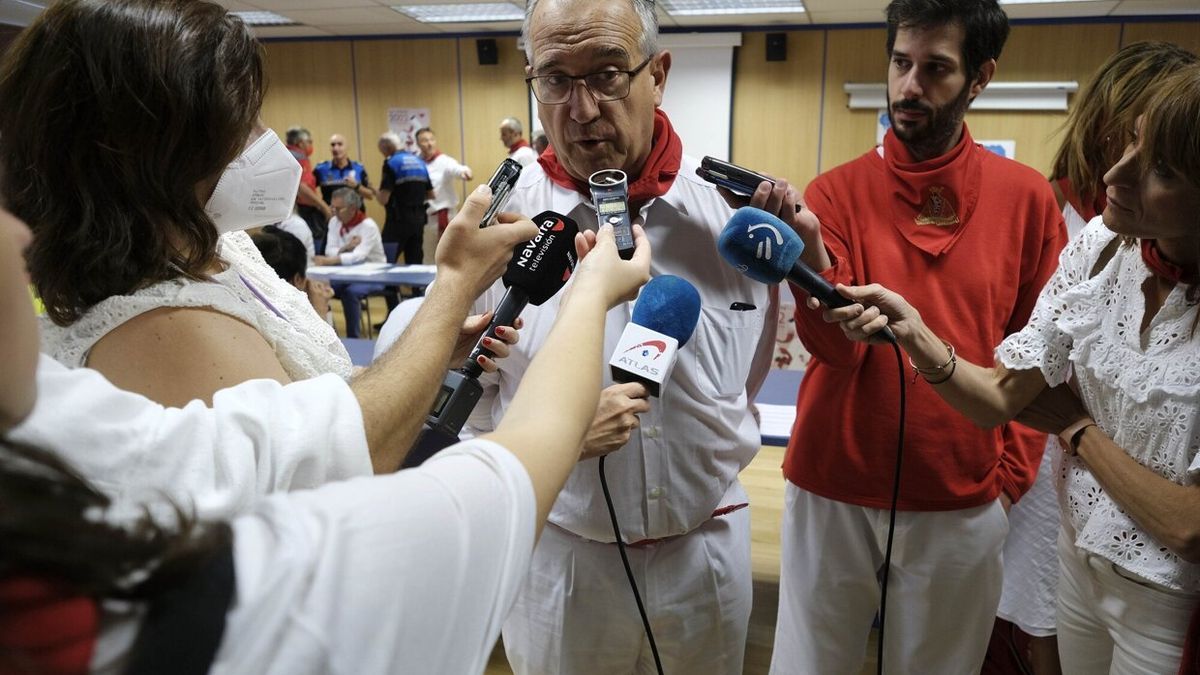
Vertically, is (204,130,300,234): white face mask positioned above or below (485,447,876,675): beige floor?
above

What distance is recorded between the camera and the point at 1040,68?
7664 mm

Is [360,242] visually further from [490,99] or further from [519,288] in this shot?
[519,288]

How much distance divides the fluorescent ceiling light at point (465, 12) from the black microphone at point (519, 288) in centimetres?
701

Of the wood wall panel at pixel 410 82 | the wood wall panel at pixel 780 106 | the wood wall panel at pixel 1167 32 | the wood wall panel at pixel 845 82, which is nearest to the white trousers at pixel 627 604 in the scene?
the wood wall panel at pixel 845 82

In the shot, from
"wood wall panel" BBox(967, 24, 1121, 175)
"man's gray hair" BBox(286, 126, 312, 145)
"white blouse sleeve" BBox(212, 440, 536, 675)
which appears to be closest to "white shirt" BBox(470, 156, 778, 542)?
"white blouse sleeve" BBox(212, 440, 536, 675)

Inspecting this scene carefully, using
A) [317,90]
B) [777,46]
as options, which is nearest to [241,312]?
[777,46]

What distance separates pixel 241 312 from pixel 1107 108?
2.08m

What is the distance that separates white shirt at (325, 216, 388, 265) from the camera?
19.8 feet

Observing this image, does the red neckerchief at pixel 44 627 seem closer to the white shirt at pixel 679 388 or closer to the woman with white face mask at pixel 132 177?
the woman with white face mask at pixel 132 177

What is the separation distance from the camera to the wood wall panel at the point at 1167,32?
23.8ft

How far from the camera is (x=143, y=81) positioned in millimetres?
816

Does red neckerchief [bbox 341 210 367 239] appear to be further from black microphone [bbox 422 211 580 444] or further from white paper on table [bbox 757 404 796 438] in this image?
black microphone [bbox 422 211 580 444]

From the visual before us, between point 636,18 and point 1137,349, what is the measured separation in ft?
3.03

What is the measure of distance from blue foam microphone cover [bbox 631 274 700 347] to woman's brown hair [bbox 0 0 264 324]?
548 mm
